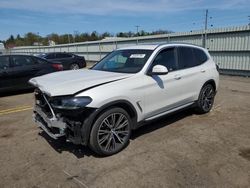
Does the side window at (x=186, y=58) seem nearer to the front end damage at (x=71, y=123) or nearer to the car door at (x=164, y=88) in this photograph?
the car door at (x=164, y=88)

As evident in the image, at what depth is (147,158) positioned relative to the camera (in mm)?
4227

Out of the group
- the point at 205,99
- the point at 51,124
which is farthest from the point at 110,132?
the point at 205,99

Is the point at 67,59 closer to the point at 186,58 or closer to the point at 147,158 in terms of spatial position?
the point at 186,58

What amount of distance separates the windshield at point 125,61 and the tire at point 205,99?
78.3 inches

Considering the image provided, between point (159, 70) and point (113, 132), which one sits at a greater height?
point (159, 70)

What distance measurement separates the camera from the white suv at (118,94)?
13.0 ft

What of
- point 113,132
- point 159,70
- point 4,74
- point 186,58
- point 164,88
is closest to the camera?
point 113,132

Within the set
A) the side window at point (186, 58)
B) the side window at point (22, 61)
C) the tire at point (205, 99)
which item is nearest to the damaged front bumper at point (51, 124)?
the side window at point (186, 58)

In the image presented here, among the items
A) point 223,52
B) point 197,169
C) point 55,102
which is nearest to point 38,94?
point 55,102

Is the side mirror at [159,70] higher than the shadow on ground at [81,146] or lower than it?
higher

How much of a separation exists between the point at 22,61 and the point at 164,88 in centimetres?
680

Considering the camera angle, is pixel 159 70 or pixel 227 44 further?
pixel 227 44

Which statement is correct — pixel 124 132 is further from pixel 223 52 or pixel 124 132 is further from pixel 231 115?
pixel 223 52

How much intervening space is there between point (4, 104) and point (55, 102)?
5026 mm
